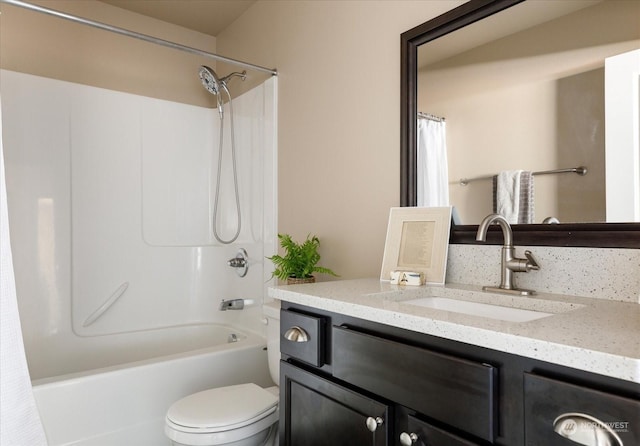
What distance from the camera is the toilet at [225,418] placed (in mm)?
1469

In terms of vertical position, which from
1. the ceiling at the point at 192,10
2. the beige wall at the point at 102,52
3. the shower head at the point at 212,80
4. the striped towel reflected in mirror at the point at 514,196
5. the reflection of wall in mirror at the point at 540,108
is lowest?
the striped towel reflected in mirror at the point at 514,196

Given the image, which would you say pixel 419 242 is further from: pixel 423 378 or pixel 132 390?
pixel 132 390

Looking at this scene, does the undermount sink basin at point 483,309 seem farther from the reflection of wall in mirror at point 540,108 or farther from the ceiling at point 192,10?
the ceiling at point 192,10

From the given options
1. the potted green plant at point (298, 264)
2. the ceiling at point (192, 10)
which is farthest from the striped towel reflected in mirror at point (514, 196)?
the ceiling at point (192, 10)

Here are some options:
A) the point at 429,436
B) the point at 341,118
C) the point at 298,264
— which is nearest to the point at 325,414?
the point at 429,436

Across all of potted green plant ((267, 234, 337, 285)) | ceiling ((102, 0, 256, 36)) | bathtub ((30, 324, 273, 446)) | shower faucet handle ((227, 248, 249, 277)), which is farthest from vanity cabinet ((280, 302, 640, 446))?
ceiling ((102, 0, 256, 36))

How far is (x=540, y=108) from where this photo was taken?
1.26 m

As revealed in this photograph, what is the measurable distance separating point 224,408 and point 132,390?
509 millimetres

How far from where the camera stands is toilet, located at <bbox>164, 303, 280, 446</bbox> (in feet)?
4.82

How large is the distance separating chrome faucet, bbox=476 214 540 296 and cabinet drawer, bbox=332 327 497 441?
1.49ft

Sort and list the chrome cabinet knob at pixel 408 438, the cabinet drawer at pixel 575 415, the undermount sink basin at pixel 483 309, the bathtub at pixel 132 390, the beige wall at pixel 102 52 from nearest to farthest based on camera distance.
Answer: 1. the cabinet drawer at pixel 575 415
2. the chrome cabinet knob at pixel 408 438
3. the undermount sink basin at pixel 483 309
4. the bathtub at pixel 132 390
5. the beige wall at pixel 102 52

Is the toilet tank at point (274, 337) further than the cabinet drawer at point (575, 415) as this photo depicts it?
Yes

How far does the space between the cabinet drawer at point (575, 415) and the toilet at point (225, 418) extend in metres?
1.07

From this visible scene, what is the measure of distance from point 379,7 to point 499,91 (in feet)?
2.33
